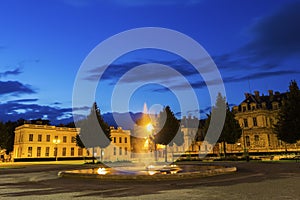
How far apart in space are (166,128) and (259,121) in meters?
35.2

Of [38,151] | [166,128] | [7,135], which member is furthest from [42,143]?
[166,128]

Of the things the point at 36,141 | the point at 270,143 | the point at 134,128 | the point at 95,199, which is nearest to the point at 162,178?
the point at 95,199

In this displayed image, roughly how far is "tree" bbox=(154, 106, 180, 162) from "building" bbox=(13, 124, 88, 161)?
34004mm

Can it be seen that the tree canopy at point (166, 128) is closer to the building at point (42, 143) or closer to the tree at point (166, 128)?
the tree at point (166, 128)

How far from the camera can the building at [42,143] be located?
76438 mm

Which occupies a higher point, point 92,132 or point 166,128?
point 166,128

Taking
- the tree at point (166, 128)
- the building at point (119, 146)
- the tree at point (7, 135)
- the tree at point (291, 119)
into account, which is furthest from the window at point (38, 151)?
the tree at point (291, 119)

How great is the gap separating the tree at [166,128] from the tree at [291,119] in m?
20.3

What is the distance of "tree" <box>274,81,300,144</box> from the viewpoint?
3556 centimetres

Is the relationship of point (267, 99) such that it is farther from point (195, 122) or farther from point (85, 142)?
point (85, 142)

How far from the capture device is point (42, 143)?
79438 millimetres

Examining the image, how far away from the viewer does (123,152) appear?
318 ft

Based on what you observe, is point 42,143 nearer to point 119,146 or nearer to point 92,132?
point 119,146

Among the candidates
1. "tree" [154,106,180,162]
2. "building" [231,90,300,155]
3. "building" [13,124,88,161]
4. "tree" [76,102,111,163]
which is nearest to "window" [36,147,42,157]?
"building" [13,124,88,161]
